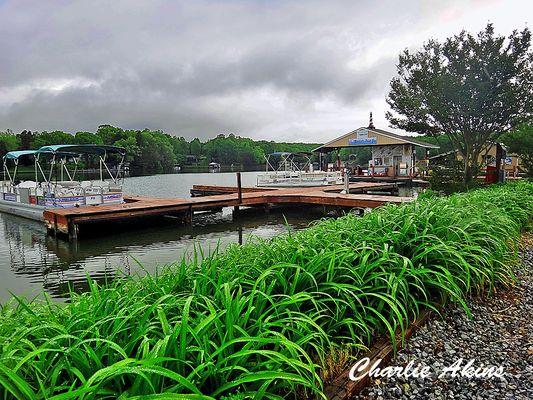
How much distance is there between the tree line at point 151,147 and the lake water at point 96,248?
41806 millimetres

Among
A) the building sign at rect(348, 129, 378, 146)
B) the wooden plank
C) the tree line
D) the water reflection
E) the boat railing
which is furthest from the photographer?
the tree line

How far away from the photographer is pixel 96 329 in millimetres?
1984

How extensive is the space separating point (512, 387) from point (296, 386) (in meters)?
1.23

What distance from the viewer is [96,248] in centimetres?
1065

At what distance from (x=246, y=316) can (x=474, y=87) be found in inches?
490

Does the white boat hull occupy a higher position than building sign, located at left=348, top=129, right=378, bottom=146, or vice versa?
building sign, located at left=348, top=129, right=378, bottom=146

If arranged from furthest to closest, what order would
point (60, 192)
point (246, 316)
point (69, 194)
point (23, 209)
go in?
1. point (23, 209)
2. point (60, 192)
3. point (69, 194)
4. point (246, 316)

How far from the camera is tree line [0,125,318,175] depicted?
222ft

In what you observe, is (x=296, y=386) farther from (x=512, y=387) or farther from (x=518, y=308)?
(x=518, y=308)

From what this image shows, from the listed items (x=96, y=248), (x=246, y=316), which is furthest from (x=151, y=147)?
(x=246, y=316)

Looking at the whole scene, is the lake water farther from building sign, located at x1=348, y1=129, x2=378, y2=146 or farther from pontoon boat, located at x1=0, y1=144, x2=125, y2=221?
building sign, located at x1=348, y1=129, x2=378, y2=146

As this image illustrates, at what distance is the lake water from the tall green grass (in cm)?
259
